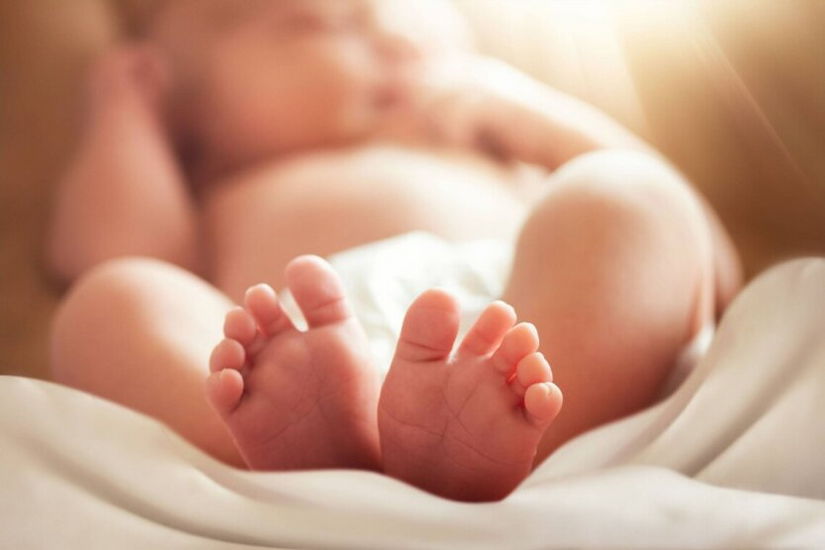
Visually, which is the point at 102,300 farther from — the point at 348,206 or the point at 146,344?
the point at 348,206

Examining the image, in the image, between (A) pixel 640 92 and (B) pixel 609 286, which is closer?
(B) pixel 609 286

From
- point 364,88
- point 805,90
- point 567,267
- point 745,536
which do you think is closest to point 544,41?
point 364,88

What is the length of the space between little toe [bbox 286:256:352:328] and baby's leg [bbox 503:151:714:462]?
13cm

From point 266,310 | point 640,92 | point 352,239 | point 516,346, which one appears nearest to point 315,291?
point 266,310

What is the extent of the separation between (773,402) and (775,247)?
524 millimetres

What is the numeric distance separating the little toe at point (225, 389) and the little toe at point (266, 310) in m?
0.04

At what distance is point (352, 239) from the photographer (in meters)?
0.90

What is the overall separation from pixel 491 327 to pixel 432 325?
0.10ft

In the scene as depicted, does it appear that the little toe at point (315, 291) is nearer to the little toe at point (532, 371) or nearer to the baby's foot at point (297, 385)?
the baby's foot at point (297, 385)

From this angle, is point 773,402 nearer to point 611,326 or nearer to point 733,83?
point 611,326

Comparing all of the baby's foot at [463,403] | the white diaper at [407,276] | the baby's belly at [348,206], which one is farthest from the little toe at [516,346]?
the baby's belly at [348,206]

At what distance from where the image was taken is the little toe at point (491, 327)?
489 millimetres

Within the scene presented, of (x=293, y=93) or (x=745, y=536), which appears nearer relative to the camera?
(x=745, y=536)

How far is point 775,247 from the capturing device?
976mm
